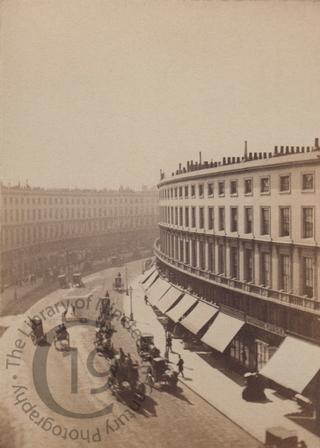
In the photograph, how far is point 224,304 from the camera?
3244 cm

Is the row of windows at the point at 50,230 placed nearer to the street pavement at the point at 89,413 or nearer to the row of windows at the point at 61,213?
the row of windows at the point at 61,213

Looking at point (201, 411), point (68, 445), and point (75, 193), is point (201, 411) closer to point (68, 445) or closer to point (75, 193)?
point (68, 445)

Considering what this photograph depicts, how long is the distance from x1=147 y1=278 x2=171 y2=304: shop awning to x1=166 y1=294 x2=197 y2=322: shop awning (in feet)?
14.9

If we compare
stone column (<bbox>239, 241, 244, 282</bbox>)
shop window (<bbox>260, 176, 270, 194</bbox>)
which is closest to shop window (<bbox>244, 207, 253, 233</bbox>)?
stone column (<bbox>239, 241, 244, 282</bbox>)

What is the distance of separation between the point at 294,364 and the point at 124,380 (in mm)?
8058

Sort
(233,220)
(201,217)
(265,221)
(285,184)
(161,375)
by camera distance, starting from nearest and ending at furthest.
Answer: (285,184)
(161,375)
(265,221)
(233,220)
(201,217)

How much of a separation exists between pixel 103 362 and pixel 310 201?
15756 millimetres

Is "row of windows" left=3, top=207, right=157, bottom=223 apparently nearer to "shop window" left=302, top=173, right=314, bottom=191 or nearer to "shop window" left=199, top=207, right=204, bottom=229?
"shop window" left=199, top=207, right=204, bottom=229

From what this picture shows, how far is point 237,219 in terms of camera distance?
31594 mm

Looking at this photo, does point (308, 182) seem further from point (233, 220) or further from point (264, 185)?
point (233, 220)

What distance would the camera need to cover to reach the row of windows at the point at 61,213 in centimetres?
4109

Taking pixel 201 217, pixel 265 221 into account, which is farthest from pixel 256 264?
pixel 201 217

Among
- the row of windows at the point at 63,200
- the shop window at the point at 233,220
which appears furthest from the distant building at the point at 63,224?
the shop window at the point at 233,220

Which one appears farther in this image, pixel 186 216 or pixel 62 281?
pixel 62 281
